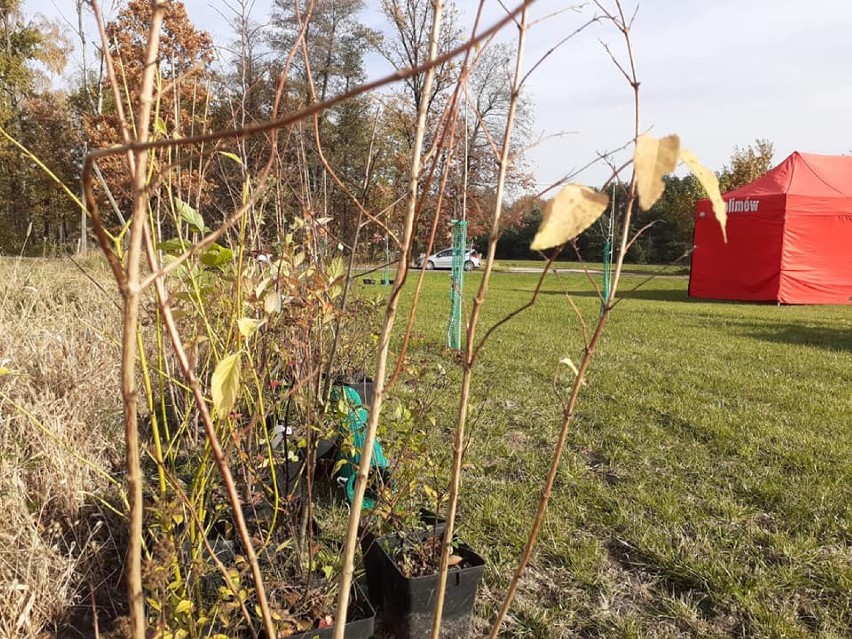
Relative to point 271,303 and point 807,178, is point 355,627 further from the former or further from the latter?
point 807,178

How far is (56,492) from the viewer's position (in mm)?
1904

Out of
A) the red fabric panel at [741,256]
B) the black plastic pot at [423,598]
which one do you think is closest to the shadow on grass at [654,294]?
the red fabric panel at [741,256]

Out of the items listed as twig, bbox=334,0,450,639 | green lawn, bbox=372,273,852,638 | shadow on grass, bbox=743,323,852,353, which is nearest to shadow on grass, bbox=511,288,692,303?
shadow on grass, bbox=743,323,852,353

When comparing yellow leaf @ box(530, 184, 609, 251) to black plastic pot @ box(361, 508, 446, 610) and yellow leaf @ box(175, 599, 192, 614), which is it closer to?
yellow leaf @ box(175, 599, 192, 614)

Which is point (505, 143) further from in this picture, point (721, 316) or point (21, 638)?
point (721, 316)

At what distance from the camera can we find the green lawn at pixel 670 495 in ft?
6.67

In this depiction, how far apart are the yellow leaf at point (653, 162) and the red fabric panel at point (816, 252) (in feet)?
39.8

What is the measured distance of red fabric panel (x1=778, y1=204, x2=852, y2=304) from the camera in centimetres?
1093

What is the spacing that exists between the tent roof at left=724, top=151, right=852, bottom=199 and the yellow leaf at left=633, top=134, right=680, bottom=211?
482 inches

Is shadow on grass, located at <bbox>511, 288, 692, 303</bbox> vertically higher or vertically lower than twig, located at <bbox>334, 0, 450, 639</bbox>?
lower

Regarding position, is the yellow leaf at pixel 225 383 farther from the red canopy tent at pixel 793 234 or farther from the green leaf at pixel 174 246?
the red canopy tent at pixel 793 234

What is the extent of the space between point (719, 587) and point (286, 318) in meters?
1.73

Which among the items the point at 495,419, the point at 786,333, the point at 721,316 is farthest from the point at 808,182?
the point at 495,419

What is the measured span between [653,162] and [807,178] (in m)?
13.1
